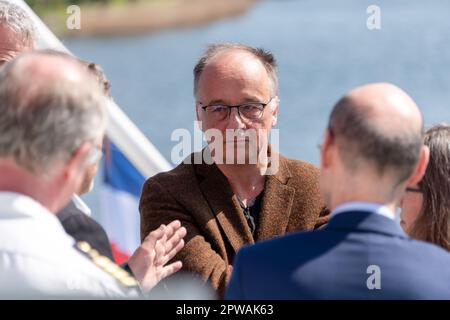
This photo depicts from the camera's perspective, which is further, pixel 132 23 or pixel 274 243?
pixel 132 23

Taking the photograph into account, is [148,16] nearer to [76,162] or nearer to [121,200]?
[121,200]

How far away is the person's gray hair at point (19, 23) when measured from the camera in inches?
120

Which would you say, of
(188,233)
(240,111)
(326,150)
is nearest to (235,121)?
(240,111)

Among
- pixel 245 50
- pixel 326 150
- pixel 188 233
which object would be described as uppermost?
pixel 245 50

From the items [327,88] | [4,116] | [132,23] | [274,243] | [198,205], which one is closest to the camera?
[4,116]

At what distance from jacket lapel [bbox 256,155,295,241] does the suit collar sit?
2.61ft

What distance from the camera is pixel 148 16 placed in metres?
20.5

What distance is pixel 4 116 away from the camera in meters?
1.81

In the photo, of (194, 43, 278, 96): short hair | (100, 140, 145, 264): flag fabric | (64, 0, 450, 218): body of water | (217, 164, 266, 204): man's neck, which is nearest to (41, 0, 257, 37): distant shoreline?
(64, 0, 450, 218): body of water

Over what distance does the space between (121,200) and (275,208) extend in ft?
4.27

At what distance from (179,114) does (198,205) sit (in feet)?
45.6

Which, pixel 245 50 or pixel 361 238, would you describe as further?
pixel 245 50
